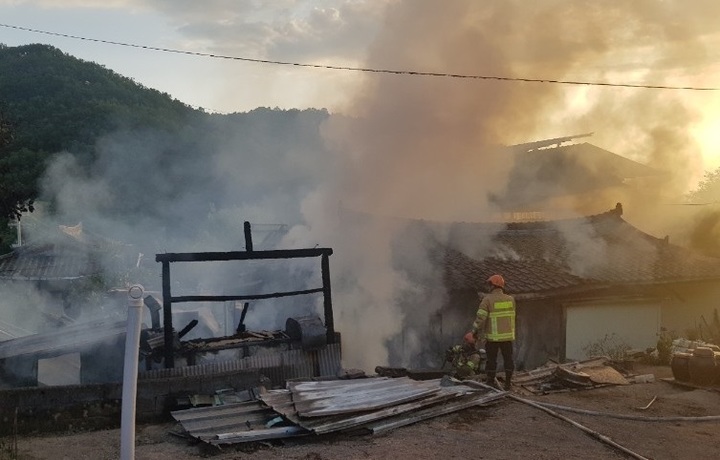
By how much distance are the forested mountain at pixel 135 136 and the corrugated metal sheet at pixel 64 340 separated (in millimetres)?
12900

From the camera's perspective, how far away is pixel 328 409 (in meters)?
7.52

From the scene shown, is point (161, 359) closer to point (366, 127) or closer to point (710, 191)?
point (366, 127)

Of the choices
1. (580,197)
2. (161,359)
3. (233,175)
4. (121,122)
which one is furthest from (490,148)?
(233,175)

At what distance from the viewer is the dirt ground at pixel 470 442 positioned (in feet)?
22.2

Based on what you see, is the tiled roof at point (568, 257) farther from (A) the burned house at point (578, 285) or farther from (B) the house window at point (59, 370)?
(B) the house window at point (59, 370)

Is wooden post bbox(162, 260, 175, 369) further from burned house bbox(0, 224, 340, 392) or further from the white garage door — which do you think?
the white garage door

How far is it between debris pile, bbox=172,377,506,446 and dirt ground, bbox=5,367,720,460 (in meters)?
0.12

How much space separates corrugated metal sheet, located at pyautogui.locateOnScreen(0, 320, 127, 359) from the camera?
381 inches

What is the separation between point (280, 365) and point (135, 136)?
27447 mm

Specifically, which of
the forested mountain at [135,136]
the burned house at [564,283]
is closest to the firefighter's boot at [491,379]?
the burned house at [564,283]

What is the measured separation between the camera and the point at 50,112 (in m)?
29.6

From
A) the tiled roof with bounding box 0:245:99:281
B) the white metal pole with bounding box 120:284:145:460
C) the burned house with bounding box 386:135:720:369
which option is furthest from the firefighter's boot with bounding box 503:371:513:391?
the tiled roof with bounding box 0:245:99:281

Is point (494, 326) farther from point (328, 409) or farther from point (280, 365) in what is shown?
point (328, 409)

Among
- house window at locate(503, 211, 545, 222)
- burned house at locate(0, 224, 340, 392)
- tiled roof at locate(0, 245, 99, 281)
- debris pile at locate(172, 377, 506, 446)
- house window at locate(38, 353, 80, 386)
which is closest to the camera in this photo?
debris pile at locate(172, 377, 506, 446)
